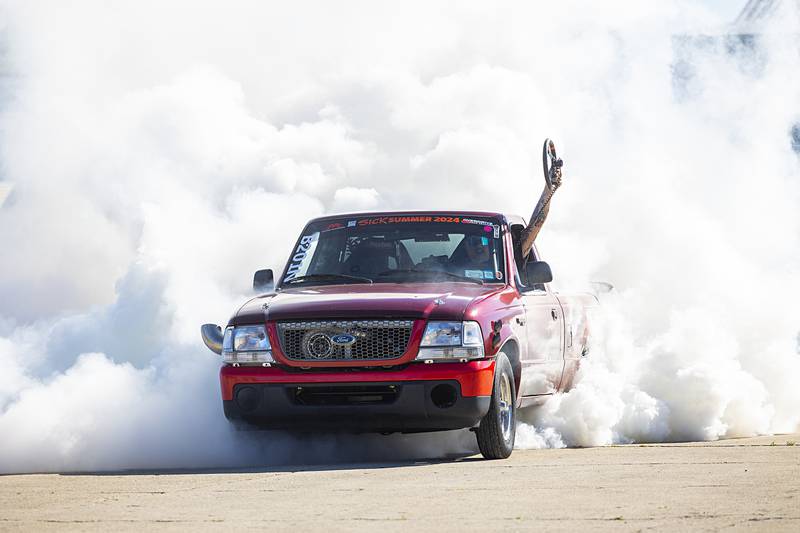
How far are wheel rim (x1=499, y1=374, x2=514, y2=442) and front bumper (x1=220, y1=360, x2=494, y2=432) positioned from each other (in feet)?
1.23

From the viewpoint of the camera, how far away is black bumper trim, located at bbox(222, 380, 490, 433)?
8.85 meters

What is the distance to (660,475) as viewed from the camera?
8.23 meters

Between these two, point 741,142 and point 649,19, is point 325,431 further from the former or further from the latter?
point 649,19

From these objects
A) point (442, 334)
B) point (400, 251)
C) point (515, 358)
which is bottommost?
point (515, 358)

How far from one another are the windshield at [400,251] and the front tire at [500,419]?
0.89 metres

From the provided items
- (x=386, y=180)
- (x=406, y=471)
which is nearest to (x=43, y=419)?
(x=406, y=471)

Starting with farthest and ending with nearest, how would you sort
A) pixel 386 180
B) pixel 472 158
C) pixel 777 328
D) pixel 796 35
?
1. pixel 796 35
2. pixel 386 180
3. pixel 472 158
4. pixel 777 328

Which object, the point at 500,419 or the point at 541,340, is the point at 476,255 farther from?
the point at 500,419

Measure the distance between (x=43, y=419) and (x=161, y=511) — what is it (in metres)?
3.42

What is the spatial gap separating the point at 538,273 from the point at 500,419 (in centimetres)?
123

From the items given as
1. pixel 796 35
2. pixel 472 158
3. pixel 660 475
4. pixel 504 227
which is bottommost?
pixel 660 475

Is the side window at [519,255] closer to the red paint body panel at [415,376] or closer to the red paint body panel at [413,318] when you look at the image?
the red paint body panel at [413,318]

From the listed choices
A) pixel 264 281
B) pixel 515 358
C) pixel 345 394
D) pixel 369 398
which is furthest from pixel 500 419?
pixel 264 281

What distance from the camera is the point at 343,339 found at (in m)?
9.00
